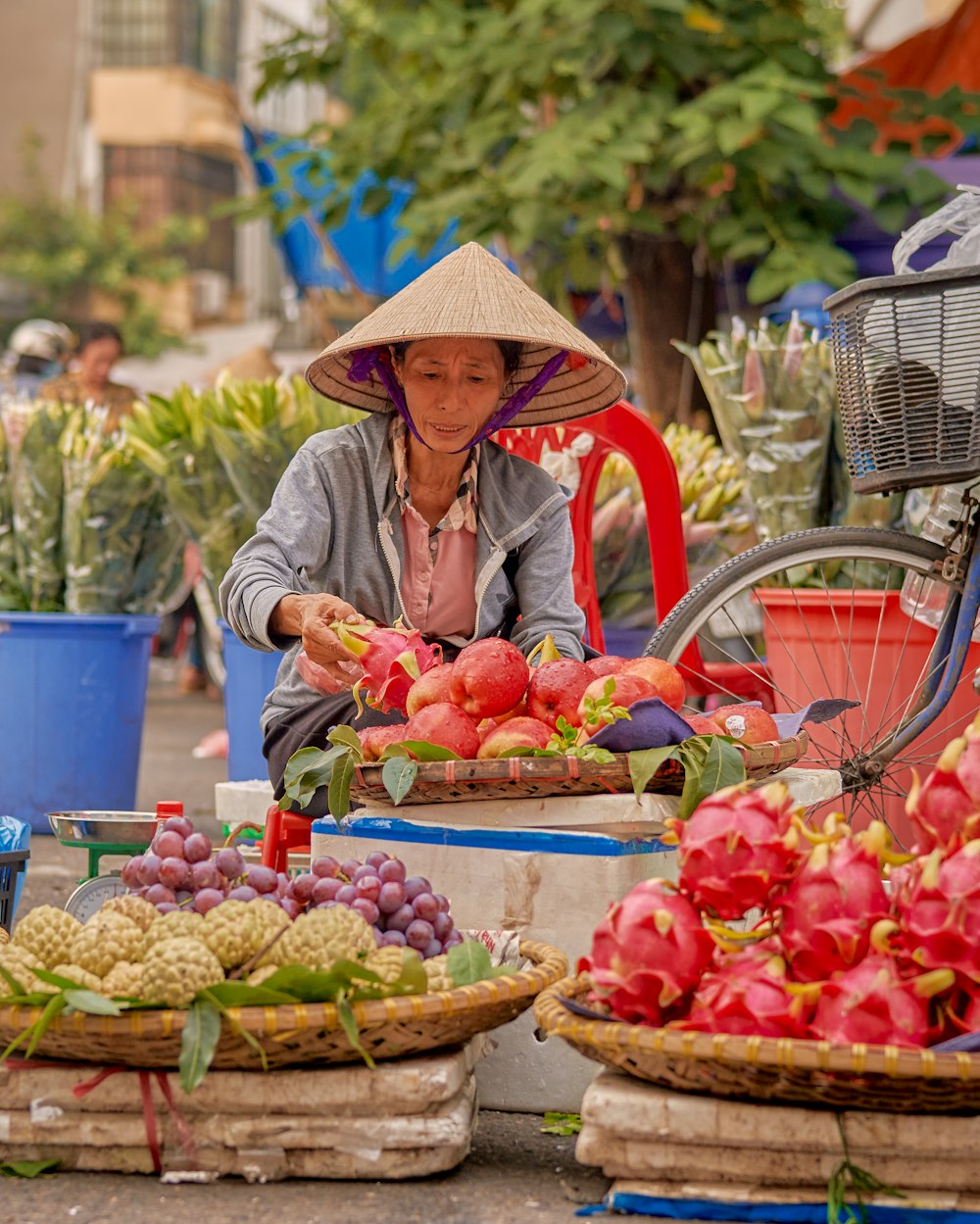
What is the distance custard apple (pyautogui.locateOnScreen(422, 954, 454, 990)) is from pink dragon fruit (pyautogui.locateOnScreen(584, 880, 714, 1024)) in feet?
0.83

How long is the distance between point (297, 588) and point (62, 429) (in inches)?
98.8

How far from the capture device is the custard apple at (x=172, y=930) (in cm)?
228

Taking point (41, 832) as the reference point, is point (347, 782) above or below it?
above

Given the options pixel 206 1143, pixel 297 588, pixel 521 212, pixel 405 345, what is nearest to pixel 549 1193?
pixel 206 1143

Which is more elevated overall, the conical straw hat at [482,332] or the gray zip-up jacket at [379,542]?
the conical straw hat at [482,332]

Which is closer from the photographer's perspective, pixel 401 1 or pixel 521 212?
pixel 521 212

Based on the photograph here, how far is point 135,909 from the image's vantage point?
2.38m

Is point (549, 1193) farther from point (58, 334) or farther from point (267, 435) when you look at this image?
point (58, 334)

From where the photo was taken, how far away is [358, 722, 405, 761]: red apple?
9.31 ft

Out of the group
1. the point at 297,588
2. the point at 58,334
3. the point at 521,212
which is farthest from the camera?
the point at 58,334

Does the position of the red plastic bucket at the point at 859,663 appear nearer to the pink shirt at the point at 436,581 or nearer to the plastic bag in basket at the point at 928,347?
the plastic bag in basket at the point at 928,347

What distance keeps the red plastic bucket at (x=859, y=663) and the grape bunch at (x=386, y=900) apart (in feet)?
5.51

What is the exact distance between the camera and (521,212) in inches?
271

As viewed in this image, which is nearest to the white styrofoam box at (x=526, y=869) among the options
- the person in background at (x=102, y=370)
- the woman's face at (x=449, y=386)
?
the woman's face at (x=449, y=386)
